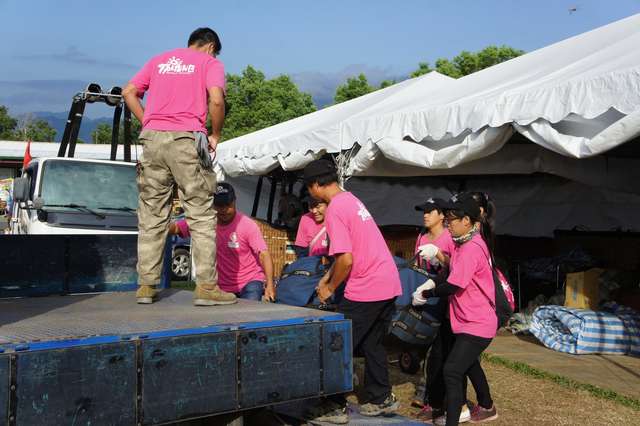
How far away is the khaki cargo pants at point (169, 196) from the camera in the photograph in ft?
14.9

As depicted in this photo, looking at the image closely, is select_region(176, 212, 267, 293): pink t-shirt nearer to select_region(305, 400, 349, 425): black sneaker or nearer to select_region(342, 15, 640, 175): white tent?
select_region(305, 400, 349, 425): black sneaker

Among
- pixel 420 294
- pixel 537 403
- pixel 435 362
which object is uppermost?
pixel 420 294

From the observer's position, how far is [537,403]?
6.23 m

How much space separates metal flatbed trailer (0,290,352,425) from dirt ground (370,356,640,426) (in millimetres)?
2150

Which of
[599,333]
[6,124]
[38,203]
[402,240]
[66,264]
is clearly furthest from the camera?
[6,124]

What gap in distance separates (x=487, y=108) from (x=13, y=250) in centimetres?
454

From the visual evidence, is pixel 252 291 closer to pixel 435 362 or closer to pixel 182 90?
pixel 435 362

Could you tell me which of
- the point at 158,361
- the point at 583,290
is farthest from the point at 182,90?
the point at 583,290

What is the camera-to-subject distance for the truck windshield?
9.17 m

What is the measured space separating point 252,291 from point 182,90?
86.0 inches

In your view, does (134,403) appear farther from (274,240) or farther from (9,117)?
(9,117)

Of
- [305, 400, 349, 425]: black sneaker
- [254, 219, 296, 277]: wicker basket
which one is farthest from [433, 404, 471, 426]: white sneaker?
[254, 219, 296, 277]: wicker basket

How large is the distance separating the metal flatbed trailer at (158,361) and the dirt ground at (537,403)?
215 centimetres

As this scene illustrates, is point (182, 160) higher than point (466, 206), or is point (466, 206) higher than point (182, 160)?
point (182, 160)
